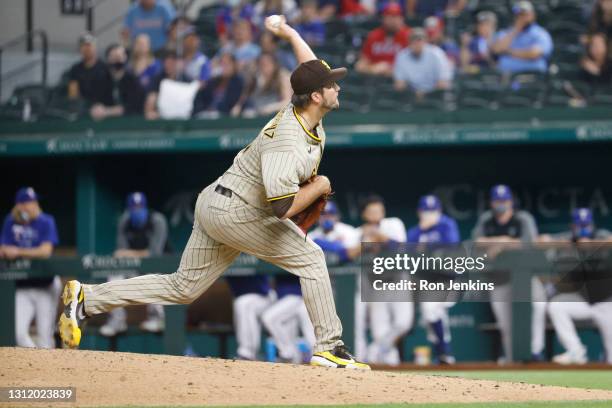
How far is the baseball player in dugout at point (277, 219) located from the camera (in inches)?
227

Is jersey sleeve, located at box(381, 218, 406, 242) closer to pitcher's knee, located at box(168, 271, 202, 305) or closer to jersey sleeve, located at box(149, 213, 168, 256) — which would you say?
jersey sleeve, located at box(149, 213, 168, 256)

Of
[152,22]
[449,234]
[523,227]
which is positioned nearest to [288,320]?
[449,234]

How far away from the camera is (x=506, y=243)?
33.3 feet

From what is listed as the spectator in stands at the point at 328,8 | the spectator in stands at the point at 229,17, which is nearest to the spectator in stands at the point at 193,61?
the spectator in stands at the point at 229,17

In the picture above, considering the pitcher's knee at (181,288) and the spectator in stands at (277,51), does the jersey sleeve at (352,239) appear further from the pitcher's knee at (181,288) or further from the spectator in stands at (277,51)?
the pitcher's knee at (181,288)

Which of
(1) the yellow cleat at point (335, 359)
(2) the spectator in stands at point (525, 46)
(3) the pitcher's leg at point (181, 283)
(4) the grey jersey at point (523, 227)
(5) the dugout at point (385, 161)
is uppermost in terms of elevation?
(2) the spectator in stands at point (525, 46)

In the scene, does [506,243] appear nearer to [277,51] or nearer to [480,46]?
[480,46]

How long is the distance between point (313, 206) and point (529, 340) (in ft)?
14.4

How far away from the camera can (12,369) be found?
589cm

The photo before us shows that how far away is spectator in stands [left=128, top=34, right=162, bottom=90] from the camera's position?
12.3 meters

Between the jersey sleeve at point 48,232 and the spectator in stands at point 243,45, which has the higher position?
the spectator in stands at point 243,45

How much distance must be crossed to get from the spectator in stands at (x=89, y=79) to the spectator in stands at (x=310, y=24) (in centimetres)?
212

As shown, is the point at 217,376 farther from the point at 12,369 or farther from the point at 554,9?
the point at 554,9

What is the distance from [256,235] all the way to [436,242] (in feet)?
14.7
